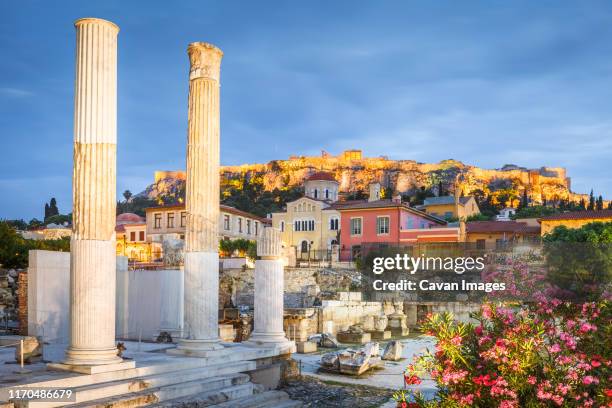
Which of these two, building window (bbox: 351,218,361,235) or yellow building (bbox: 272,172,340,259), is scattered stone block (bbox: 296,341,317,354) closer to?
building window (bbox: 351,218,361,235)

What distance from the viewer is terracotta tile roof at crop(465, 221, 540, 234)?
5447 centimetres

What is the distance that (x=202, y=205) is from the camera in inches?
463

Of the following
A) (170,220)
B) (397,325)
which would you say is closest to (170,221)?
(170,220)

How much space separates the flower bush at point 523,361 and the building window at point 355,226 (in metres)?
44.8

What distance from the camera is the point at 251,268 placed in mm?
43219

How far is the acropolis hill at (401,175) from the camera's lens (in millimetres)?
131000

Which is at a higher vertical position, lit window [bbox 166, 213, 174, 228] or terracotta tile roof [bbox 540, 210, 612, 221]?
lit window [bbox 166, 213, 174, 228]

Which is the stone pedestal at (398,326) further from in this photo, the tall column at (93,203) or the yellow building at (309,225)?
the yellow building at (309,225)

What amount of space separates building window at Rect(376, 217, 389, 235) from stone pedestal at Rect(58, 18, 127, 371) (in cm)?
4319

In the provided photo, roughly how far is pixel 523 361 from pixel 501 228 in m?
50.5

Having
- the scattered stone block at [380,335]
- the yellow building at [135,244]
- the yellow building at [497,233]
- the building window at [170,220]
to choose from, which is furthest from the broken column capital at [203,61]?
the building window at [170,220]

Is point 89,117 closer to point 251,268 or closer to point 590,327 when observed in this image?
point 590,327

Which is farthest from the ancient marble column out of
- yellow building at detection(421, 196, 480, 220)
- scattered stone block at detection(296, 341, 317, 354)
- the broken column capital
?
yellow building at detection(421, 196, 480, 220)

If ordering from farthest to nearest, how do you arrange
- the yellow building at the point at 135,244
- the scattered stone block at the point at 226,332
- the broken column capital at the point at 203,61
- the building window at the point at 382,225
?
the building window at the point at 382,225
the yellow building at the point at 135,244
the scattered stone block at the point at 226,332
the broken column capital at the point at 203,61
